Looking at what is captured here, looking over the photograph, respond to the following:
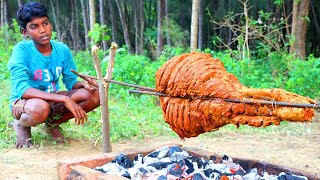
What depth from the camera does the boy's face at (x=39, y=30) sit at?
193 inches

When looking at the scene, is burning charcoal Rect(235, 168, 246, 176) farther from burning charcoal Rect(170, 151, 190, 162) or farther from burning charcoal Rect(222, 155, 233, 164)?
burning charcoal Rect(170, 151, 190, 162)

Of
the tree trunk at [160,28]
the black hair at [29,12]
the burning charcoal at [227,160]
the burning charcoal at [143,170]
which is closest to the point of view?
the burning charcoal at [143,170]

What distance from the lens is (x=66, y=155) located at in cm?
504

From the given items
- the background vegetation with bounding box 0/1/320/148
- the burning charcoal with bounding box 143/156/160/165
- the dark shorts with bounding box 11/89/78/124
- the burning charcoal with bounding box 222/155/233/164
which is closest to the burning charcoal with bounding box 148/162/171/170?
the burning charcoal with bounding box 143/156/160/165

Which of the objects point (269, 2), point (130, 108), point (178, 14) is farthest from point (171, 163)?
point (178, 14)

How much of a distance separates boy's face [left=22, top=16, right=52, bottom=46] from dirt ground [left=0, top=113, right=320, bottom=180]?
4.17ft

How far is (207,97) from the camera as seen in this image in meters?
3.21

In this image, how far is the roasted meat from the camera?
9.38ft

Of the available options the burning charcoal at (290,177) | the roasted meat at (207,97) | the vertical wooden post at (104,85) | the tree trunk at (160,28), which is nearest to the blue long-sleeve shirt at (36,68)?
the vertical wooden post at (104,85)

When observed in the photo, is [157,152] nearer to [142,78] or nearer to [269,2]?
[142,78]

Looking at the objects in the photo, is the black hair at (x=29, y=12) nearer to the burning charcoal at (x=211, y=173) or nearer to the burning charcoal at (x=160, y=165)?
the burning charcoal at (x=160, y=165)

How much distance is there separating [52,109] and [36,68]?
0.51 meters

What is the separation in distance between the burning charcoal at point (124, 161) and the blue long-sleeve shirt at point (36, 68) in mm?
1548

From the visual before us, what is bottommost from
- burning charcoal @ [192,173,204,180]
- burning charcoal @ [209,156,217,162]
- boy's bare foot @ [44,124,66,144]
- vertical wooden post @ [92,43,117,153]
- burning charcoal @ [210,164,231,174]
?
boy's bare foot @ [44,124,66,144]
